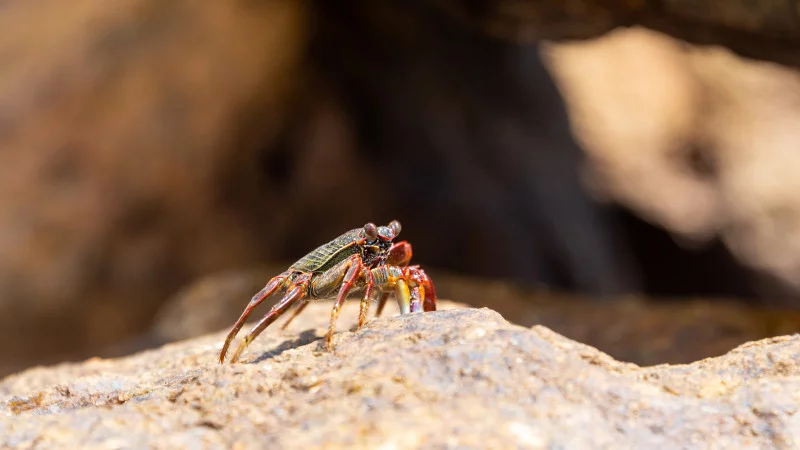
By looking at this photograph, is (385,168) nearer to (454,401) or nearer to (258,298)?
(258,298)

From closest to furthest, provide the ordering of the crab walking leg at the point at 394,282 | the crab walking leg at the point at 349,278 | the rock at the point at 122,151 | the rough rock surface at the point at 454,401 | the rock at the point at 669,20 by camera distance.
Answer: the rough rock surface at the point at 454,401, the crab walking leg at the point at 349,278, the crab walking leg at the point at 394,282, the rock at the point at 669,20, the rock at the point at 122,151

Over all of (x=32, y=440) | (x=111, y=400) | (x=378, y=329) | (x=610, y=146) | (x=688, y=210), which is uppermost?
(x=610, y=146)

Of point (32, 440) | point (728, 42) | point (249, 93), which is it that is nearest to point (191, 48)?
point (249, 93)

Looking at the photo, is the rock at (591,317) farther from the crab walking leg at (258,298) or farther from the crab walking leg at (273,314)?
the crab walking leg at (273,314)

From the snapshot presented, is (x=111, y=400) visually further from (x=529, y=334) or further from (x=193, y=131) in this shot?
(x=193, y=131)

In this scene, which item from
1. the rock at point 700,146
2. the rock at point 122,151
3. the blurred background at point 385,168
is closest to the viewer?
the blurred background at point 385,168

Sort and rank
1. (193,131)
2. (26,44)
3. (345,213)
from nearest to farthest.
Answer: (26,44), (193,131), (345,213)

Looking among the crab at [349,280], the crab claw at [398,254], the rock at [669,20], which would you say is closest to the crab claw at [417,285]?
the crab at [349,280]
